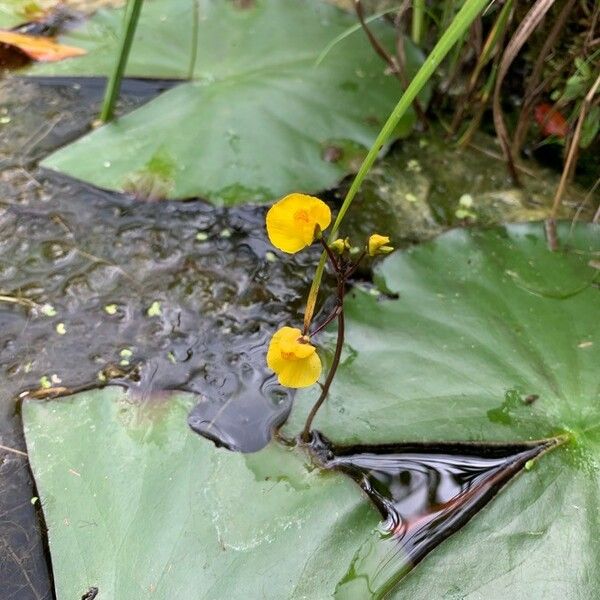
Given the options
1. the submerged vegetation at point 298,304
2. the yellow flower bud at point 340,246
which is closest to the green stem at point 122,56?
the submerged vegetation at point 298,304

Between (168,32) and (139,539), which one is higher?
(168,32)

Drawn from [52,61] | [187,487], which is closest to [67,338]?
[187,487]

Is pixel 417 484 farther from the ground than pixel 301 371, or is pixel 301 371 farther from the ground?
pixel 301 371

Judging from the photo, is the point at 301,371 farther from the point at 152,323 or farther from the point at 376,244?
the point at 152,323

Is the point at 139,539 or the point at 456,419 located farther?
the point at 456,419

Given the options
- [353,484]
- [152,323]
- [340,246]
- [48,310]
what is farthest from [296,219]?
[48,310]

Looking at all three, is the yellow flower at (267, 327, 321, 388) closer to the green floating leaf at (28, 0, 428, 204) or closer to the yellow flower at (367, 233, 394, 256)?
the yellow flower at (367, 233, 394, 256)

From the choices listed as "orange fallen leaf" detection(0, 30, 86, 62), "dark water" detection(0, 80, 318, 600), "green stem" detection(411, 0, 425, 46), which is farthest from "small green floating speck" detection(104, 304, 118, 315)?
"green stem" detection(411, 0, 425, 46)

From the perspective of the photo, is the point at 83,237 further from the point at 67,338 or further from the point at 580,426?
the point at 580,426
